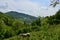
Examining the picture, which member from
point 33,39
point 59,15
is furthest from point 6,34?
point 33,39

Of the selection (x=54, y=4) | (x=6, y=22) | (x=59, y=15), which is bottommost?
(x=6, y=22)

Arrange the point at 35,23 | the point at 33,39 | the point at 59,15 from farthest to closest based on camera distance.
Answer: the point at 35,23 → the point at 59,15 → the point at 33,39

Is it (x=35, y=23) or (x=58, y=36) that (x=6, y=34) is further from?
(x=58, y=36)

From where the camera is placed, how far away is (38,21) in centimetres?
8925

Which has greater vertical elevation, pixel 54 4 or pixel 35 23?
pixel 54 4

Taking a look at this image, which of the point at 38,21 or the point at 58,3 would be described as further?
the point at 38,21

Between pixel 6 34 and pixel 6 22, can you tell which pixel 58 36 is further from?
pixel 6 22

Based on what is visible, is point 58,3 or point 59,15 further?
point 59,15

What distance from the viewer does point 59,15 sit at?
84250 millimetres

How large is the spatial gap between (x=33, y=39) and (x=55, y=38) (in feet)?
6.28

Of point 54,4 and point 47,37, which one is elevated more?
point 54,4

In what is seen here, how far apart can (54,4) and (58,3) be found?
0.29 m

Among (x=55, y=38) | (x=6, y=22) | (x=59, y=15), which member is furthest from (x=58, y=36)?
(x=6, y=22)

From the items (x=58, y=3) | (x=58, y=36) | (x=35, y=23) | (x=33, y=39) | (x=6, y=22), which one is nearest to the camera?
(x=58, y=3)
